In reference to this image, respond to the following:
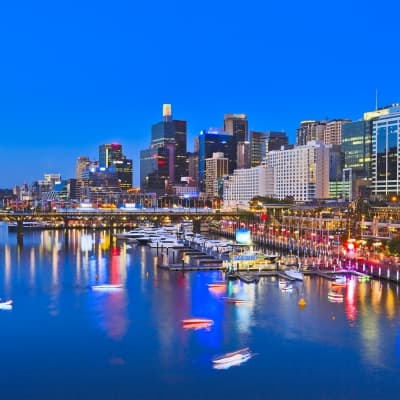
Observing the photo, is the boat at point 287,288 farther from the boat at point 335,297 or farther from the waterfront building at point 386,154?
the waterfront building at point 386,154

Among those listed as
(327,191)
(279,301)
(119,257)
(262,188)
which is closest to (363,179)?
(327,191)

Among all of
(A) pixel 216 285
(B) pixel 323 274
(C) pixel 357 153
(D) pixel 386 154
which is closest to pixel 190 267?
(A) pixel 216 285

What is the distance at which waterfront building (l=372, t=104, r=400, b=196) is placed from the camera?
12938 centimetres

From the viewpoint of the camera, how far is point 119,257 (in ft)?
198

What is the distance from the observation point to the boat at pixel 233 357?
78.9 feet

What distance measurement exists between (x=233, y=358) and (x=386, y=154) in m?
117

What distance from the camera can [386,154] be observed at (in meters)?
132

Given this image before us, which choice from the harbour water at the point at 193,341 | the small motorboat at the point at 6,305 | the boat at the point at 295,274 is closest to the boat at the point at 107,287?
the harbour water at the point at 193,341

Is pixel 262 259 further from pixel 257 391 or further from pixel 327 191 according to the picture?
pixel 327 191

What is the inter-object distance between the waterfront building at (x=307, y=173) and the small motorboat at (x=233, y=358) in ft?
388

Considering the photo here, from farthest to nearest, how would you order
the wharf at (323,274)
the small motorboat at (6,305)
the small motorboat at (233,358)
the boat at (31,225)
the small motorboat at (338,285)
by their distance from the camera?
the boat at (31,225) < the wharf at (323,274) < the small motorboat at (338,285) < the small motorboat at (6,305) < the small motorboat at (233,358)

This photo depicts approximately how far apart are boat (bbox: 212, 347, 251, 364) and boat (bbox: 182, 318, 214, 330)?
15.0 ft

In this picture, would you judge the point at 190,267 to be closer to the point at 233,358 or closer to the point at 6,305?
the point at 6,305

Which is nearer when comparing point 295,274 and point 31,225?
point 295,274
